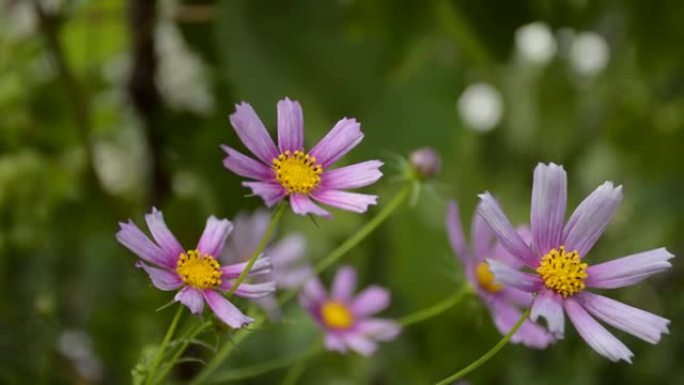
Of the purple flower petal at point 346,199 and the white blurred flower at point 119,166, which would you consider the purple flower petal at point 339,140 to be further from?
the white blurred flower at point 119,166

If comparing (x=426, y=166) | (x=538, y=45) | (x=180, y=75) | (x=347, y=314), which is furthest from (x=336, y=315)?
(x=538, y=45)

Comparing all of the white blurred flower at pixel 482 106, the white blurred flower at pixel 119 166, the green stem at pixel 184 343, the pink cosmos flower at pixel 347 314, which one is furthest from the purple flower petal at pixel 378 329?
the white blurred flower at pixel 482 106

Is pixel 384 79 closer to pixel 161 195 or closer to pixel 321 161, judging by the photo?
pixel 161 195

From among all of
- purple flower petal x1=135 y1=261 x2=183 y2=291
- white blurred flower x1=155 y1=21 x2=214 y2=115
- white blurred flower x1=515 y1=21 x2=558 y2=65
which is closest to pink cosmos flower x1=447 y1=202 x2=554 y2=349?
purple flower petal x1=135 y1=261 x2=183 y2=291

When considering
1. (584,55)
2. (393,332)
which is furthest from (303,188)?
(584,55)

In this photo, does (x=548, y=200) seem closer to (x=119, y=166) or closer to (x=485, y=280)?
(x=485, y=280)

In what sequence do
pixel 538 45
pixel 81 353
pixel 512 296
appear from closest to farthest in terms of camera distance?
pixel 512 296 → pixel 81 353 → pixel 538 45
